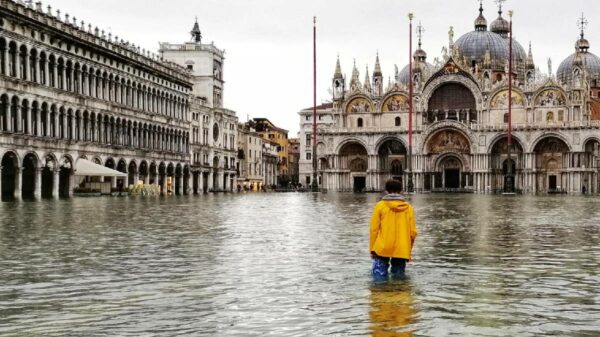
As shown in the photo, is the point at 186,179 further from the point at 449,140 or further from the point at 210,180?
the point at 449,140

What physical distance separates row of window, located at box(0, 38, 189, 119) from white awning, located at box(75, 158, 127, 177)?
5.65 meters

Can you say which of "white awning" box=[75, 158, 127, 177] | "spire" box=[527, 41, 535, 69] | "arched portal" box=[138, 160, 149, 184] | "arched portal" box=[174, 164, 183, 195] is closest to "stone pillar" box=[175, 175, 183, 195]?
"arched portal" box=[174, 164, 183, 195]

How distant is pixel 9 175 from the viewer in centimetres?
5762

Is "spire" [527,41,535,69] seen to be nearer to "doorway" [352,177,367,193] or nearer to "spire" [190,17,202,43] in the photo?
"doorway" [352,177,367,193]

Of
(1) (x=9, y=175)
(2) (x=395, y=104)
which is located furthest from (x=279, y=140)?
(1) (x=9, y=175)

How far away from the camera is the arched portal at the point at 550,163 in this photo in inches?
3766

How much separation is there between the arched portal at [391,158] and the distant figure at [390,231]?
93371 mm

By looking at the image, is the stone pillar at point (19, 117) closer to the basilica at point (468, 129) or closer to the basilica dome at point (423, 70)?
the basilica at point (468, 129)

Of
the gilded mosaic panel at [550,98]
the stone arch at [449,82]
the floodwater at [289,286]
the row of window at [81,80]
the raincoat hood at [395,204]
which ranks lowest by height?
the floodwater at [289,286]

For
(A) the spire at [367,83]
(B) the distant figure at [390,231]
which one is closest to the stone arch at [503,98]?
(A) the spire at [367,83]

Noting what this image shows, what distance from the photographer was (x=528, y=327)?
8.16 metres

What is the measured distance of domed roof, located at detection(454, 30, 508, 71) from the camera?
113 metres

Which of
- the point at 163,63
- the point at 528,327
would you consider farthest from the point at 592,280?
the point at 163,63

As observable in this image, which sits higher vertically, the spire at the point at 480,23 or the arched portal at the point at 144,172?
the spire at the point at 480,23
